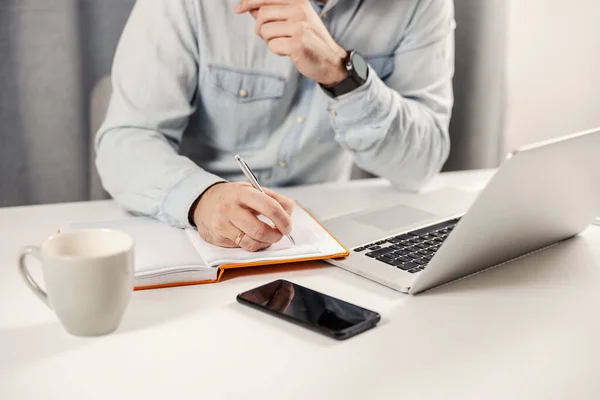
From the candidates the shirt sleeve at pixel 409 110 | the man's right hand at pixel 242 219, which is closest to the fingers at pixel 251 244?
the man's right hand at pixel 242 219

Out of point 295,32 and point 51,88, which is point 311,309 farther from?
point 51,88

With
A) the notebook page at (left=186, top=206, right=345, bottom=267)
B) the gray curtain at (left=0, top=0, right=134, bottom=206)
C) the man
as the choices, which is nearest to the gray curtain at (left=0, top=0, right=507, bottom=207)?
the gray curtain at (left=0, top=0, right=134, bottom=206)

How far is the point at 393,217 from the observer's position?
1.14 meters

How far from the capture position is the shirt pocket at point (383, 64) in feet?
4.50

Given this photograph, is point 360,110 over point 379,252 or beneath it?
over

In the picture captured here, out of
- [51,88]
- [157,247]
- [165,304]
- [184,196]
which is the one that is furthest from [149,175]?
[51,88]

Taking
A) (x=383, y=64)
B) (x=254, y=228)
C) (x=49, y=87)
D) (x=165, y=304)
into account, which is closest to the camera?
(x=165, y=304)

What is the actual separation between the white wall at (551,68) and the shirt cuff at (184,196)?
116 cm

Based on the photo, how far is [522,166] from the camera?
76 cm

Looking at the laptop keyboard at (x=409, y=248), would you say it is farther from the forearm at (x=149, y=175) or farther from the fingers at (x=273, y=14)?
the fingers at (x=273, y=14)

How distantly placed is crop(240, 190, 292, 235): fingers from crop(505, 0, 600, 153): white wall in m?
1.19

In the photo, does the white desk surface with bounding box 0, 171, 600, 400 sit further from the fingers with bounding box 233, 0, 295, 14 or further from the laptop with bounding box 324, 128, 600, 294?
the fingers with bounding box 233, 0, 295, 14

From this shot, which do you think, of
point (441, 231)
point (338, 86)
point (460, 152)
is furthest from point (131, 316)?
point (460, 152)

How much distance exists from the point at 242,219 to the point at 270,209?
38 millimetres
